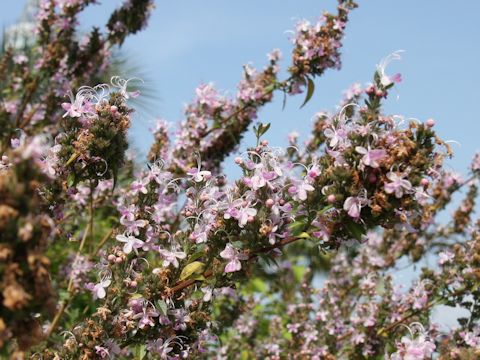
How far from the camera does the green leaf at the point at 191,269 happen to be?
6.27 ft

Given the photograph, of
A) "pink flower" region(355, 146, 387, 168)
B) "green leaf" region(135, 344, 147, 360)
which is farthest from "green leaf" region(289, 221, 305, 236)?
"green leaf" region(135, 344, 147, 360)

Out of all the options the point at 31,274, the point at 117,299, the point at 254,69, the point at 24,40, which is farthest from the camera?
the point at 24,40

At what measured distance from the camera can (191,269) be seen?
6.27ft

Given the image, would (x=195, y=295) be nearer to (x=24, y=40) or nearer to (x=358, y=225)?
(x=358, y=225)

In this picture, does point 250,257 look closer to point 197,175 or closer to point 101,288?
point 197,175

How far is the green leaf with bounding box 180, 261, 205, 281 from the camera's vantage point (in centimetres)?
191

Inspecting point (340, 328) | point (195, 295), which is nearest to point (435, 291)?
point (340, 328)

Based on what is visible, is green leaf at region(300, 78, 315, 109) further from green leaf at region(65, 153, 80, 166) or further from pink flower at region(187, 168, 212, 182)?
green leaf at region(65, 153, 80, 166)

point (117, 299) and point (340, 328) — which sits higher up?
point (340, 328)

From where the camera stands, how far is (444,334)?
3195 mm

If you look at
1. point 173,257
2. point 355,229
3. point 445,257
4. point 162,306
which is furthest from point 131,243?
point 445,257

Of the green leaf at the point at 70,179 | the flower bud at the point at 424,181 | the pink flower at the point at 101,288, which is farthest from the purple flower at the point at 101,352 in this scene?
the flower bud at the point at 424,181

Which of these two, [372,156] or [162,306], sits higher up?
[372,156]

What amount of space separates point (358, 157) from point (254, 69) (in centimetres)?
239
